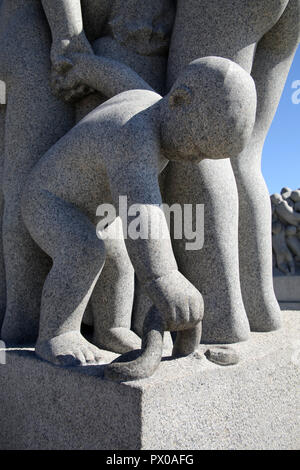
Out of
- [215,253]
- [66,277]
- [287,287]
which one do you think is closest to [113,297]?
[66,277]

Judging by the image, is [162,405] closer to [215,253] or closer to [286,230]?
[215,253]

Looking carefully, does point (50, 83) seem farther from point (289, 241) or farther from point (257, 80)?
point (289, 241)

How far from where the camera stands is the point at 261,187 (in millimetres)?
3414

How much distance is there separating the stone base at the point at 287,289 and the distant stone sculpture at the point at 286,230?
153mm

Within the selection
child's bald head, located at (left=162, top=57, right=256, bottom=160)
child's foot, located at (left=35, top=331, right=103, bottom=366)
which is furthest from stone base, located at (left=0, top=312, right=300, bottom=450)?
child's bald head, located at (left=162, top=57, right=256, bottom=160)

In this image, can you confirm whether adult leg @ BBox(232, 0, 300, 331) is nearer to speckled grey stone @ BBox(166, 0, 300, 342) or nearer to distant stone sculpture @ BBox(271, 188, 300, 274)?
speckled grey stone @ BBox(166, 0, 300, 342)

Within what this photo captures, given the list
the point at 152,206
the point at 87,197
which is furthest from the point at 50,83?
the point at 152,206

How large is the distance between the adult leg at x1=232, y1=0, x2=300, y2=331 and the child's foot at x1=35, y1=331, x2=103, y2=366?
1.37 m

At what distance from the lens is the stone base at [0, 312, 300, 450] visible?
6.33 ft

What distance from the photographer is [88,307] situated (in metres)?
3.00

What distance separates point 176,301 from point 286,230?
791 cm
